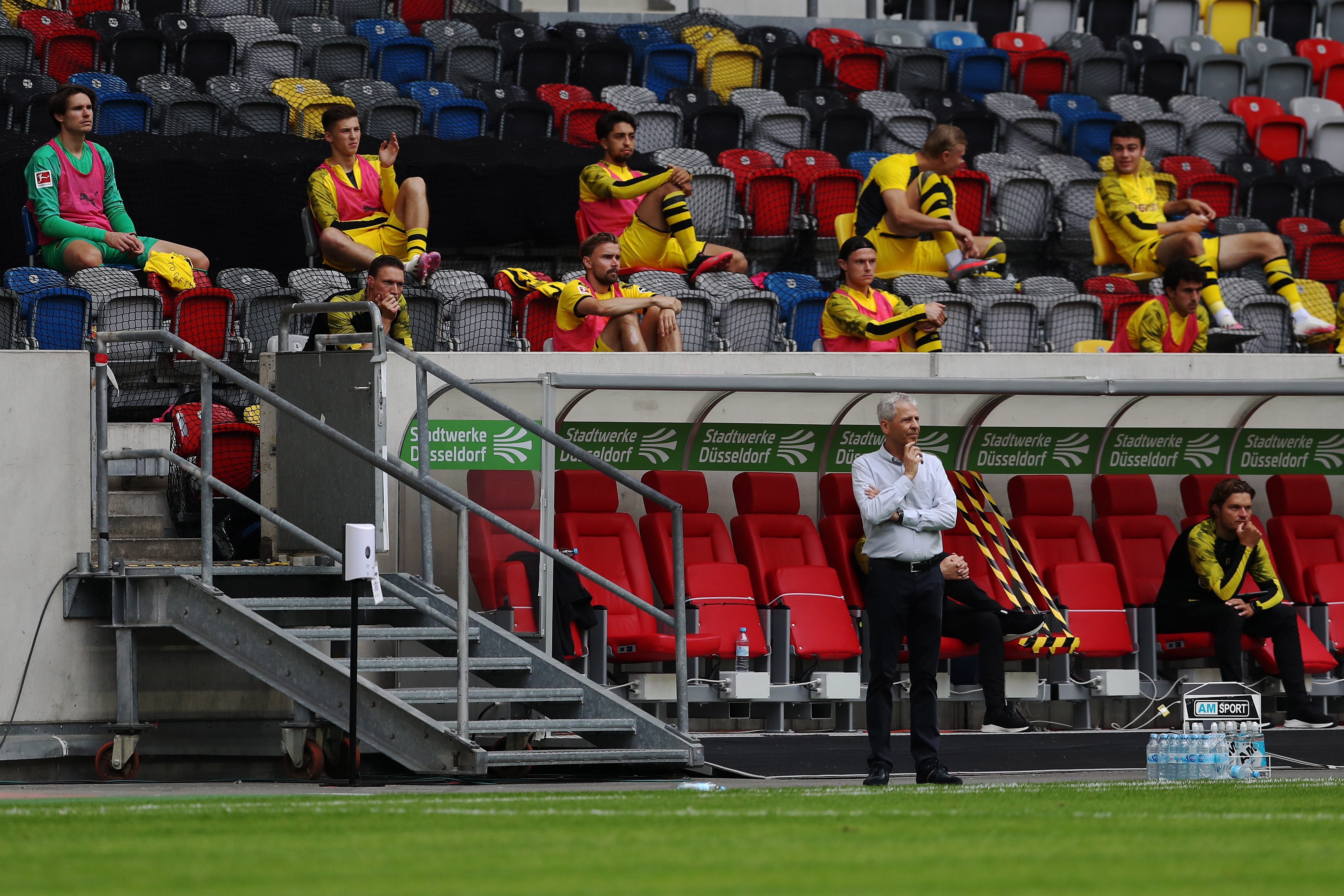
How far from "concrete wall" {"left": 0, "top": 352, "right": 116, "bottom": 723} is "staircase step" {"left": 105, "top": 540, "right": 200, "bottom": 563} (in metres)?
0.78

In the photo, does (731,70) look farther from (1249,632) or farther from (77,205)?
(1249,632)

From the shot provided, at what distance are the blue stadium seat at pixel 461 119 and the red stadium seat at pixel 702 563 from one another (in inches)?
238

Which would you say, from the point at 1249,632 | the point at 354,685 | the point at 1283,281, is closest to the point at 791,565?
the point at 1249,632

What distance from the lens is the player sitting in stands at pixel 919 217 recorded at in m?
14.4

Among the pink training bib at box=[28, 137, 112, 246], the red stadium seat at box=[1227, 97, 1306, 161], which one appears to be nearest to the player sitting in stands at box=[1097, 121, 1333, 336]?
the red stadium seat at box=[1227, 97, 1306, 161]

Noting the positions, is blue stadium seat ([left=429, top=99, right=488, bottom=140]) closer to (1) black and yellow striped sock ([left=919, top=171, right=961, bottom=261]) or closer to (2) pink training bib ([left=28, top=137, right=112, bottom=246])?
(1) black and yellow striped sock ([left=919, top=171, right=961, bottom=261])

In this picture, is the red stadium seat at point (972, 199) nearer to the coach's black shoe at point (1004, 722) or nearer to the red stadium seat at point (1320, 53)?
the coach's black shoe at point (1004, 722)

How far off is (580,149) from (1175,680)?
6672 millimetres

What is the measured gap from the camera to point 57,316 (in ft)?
39.7

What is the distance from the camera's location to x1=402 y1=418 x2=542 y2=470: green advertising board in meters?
10.4

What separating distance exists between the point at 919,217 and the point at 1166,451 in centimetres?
260

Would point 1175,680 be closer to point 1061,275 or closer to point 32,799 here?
point 1061,275

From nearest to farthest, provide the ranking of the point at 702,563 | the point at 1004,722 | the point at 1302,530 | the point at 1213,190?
the point at 1004,722 → the point at 702,563 → the point at 1302,530 → the point at 1213,190

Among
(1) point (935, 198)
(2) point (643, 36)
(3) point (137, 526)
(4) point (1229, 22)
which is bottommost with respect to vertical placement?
(3) point (137, 526)
